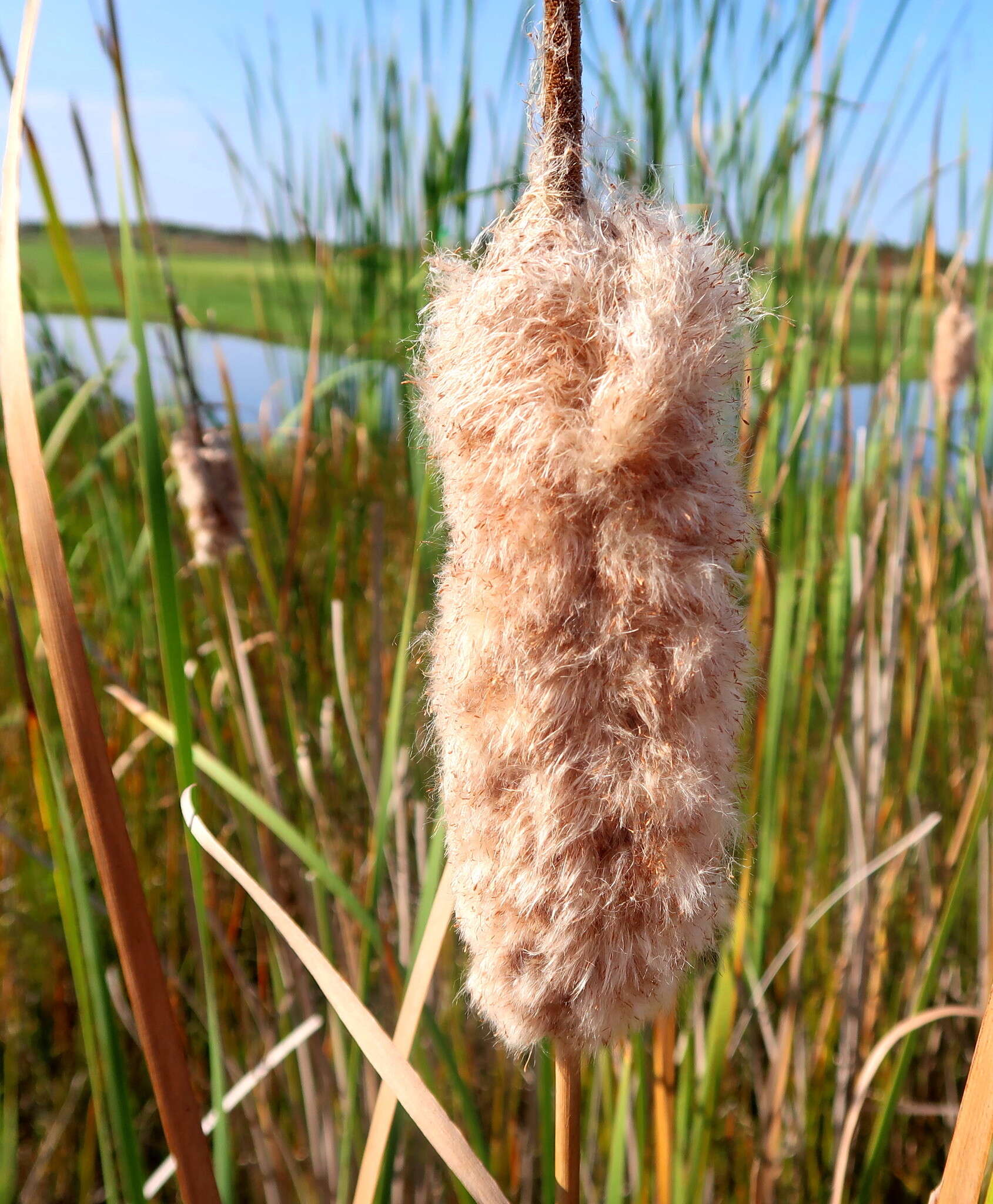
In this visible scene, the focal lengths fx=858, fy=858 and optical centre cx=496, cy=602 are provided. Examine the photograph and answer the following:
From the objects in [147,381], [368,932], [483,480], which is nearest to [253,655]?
[368,932]

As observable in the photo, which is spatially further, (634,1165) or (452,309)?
(634,1165)

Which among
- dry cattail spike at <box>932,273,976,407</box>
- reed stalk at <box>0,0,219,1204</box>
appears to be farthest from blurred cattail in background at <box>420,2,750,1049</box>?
dry cattail spike at <box>932,273,976,407</box>

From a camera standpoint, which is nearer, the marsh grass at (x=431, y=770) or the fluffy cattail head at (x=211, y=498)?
the marsh grass at (x=431, y=770)

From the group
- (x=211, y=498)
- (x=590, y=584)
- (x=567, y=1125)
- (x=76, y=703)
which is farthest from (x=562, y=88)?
(x=211, y=498)

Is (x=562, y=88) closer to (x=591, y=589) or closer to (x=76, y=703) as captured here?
(x=591, y=589)

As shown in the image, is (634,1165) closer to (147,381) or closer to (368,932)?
(368,932)

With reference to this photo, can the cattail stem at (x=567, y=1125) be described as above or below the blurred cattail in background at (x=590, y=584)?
below

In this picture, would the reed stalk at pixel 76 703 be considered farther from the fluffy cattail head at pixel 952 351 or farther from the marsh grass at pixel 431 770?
the fluffy cattail head at pixel 952 351

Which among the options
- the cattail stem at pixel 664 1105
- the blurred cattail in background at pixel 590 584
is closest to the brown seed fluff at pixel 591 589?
the blurred cattail in background at pixel 590 584
